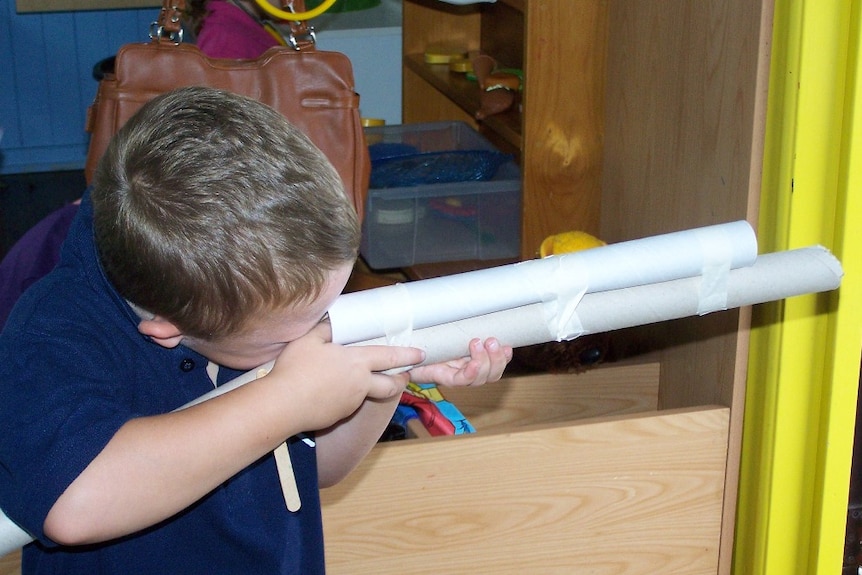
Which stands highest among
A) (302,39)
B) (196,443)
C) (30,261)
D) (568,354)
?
(302,39)

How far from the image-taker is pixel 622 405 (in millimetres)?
1274

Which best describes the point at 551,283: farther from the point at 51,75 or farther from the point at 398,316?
the point at 51,75

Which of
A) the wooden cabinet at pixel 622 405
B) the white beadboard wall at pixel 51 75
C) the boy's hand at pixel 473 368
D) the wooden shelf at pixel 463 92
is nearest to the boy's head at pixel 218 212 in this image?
the boy's hand at pixel 473 368

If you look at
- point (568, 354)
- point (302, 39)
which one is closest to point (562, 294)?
point (568, 354)

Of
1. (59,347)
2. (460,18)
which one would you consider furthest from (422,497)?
(460,18)

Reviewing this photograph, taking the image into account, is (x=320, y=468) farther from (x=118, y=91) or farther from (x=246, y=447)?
(x=118, y=91)

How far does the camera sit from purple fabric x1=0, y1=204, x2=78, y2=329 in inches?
47.7

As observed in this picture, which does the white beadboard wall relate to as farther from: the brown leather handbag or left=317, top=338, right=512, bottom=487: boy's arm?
left=317, top=338, right=512, bottom=487: boy's arm

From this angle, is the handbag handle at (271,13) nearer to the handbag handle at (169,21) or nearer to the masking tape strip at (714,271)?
the handbag handle at (169,21)

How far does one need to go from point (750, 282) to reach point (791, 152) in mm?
271

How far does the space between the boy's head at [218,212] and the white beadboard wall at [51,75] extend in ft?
10.2

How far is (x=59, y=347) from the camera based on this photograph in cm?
67

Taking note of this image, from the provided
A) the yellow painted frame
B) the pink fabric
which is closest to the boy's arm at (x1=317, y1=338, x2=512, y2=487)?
the yellow painted frame

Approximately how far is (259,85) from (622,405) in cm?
57
